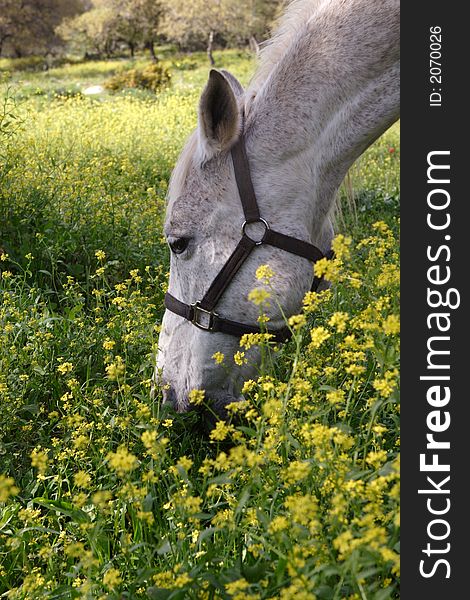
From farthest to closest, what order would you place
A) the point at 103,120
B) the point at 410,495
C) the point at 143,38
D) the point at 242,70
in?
the point at 143,38, the point at 242,70, the point at 103,120, the point at 410,495

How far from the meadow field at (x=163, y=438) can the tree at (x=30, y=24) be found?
46.9 m

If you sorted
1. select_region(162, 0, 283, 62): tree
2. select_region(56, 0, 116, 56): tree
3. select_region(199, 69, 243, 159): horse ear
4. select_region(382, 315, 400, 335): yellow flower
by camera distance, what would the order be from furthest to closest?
1. select_region(56, 0, 116, 56): tree
2. select_region(162, 0, 283, 62): tree
3. select_region(199, 69, 243, 159): horse ear
4. select_region(382, 315, 400, 335): yellow flower

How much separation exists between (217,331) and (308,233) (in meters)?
0.59

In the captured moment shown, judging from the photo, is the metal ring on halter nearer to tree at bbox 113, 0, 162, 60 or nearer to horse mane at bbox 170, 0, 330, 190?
horse mane at bbox 170, 0, 330, 190

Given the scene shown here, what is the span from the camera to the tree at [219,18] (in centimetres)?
4019

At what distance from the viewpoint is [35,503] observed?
9.31 feet

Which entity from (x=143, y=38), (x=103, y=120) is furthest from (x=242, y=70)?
(x=143, y=38)

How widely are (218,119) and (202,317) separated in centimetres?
86

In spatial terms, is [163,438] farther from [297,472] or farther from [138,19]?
[138,19]

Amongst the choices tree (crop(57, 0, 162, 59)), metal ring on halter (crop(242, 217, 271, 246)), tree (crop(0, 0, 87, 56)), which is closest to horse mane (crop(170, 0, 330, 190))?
metal ring on halter (crop(242, 217, 271, 246))

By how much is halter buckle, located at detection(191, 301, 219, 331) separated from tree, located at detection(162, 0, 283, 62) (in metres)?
38.6

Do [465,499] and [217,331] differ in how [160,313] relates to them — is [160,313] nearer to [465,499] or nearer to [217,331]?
[217,331]

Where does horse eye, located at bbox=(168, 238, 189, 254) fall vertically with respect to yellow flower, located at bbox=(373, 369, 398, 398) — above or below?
above

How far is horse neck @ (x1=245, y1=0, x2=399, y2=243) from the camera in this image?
2.75 meters
